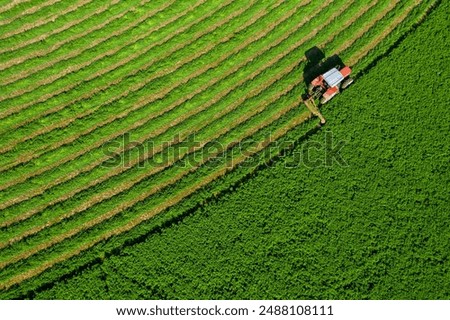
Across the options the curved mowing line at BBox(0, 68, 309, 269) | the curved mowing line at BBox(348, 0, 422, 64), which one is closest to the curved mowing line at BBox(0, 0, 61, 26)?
the curved mowing line at BBox(0, 68, 309, 269)

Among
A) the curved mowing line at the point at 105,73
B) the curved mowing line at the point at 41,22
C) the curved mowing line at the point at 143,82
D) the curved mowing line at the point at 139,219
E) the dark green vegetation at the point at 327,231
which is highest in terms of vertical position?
the curved mowing line at the point at 41,22

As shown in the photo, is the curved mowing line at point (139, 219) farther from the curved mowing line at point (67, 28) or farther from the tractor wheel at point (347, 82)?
the curved mowing line at point (67, 28)

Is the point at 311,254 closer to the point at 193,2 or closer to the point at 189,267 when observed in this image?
the point at 189,267

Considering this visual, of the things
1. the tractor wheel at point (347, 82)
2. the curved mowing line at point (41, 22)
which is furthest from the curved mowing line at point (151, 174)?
the curved mowing line at point (41, 22)

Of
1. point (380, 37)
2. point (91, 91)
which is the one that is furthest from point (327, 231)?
point (91, 91)

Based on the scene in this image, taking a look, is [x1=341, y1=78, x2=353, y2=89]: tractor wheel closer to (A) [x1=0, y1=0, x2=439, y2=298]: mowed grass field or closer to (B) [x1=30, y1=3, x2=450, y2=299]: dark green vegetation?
(B) [x1=30, y1=3, x2=450, y2=299]: dark green vegetation
